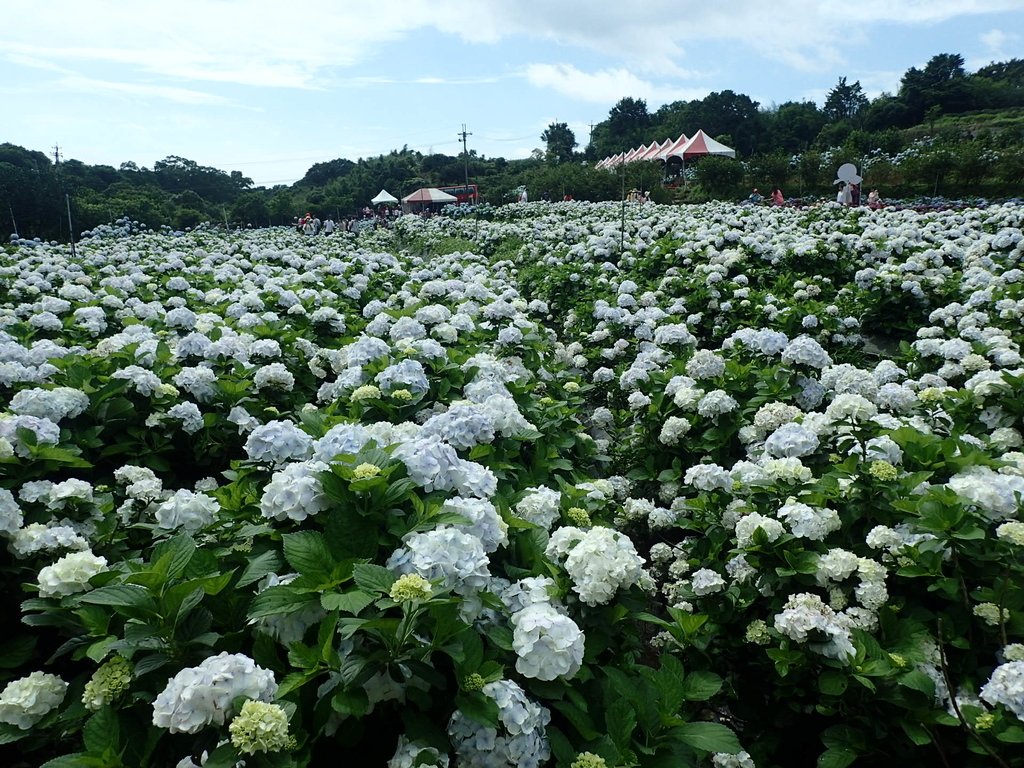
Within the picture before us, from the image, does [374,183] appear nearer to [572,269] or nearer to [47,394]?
[572,269]

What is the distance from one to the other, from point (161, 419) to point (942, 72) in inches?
2603

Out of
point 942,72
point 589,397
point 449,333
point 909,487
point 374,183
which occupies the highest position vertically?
point 942,72

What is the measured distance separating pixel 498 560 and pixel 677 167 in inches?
1700

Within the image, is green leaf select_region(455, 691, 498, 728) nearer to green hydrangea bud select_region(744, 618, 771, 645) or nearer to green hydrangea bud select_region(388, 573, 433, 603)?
green hydrangea bud select_region(388, 573, 433, 603)

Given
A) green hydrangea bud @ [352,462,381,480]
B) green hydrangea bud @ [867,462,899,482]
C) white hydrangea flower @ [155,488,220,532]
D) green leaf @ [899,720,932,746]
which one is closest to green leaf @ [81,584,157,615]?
green hydrangea bud @ [352,462,381,480]

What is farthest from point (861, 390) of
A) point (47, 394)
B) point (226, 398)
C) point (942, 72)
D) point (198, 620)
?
point (942, 72)

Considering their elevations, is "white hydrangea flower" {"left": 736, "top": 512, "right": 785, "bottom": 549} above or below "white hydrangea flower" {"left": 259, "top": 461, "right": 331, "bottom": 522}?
below

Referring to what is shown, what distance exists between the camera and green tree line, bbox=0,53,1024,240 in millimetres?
21203

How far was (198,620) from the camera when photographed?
4.99ft

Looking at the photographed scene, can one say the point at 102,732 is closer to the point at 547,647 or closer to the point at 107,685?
the point at 107,685

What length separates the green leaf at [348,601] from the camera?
4.49ft

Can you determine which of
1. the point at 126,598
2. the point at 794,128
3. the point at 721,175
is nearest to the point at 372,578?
the point at 126,598

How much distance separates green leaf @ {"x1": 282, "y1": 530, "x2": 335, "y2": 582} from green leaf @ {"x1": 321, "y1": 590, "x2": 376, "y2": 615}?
13 centimetres

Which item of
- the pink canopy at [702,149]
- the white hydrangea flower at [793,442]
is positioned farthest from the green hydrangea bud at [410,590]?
the pink canopy at [702,149]
